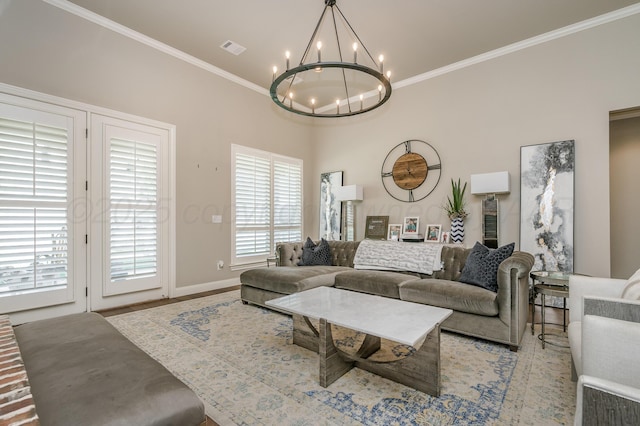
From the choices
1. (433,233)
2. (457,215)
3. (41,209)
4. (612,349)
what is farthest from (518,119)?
(41,209)

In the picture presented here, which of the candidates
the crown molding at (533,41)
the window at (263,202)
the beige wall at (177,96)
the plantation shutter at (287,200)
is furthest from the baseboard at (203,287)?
the crown molding at (533,41)

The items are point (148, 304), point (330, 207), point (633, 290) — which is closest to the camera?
point (633, 290)

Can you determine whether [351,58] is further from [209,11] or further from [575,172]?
[575,172]

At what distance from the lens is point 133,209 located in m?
3.79

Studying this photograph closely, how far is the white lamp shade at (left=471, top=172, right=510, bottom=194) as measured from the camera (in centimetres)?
380

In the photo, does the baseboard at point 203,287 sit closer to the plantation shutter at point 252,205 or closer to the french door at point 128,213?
the french door at point 128,213

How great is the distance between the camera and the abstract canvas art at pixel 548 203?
3.55m

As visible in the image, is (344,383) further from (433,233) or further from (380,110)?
(380,110)

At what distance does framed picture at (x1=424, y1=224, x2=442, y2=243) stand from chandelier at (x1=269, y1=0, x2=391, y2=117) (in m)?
2.06

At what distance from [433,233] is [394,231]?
2.12 ft

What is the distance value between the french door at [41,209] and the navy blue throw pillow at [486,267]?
4272mm

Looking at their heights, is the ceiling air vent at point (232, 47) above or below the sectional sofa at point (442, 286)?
above

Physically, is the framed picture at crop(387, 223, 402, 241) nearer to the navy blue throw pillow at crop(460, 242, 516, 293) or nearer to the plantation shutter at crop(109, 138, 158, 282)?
the navy blue throw pillow at crop(460, 242, 516, 293)

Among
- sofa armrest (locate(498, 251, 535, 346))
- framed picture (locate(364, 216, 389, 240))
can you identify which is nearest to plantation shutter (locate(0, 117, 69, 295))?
framed picture (locate(364, 216, 389, 240))
